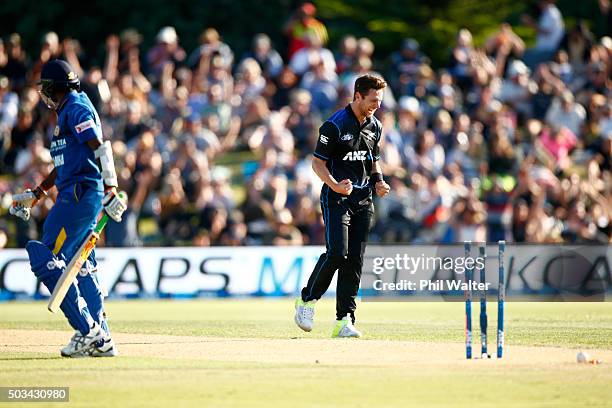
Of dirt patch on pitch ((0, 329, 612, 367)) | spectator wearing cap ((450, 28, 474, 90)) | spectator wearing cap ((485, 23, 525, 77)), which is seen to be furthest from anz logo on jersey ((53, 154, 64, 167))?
spectator wearing cap ((485, 23, 525, 77))

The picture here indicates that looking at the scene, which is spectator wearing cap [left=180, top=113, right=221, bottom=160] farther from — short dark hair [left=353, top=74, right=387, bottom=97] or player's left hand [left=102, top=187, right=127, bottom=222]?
player's left hand [left=102, top=187, right=127, bottom=222]

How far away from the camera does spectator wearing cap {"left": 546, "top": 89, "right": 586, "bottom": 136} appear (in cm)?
2441

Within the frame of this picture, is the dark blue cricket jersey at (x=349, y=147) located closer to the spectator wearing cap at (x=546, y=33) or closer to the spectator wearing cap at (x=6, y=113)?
the spectator wearing cap at (x=6, y=113)

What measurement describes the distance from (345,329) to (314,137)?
1124cm

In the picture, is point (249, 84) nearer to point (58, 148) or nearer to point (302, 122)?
point (302, 122)

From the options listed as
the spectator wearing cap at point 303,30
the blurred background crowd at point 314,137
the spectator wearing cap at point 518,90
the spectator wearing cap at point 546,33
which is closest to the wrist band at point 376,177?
the blurred background crowd at point 314,137

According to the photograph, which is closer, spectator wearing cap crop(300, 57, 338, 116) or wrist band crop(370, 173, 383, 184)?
wrist band crop(370, 173, 383, 184)

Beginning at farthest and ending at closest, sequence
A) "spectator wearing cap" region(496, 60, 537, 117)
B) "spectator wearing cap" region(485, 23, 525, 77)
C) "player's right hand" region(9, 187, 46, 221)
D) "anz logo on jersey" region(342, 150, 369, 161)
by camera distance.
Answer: "spectator wearing cap" region(485, 23, 525, 77), "spectator wearing cap" region(496, 60, 537, 117), "anz logo on jersey" region(342, 150, 369, 161), "player's right hand" region(9, 187, 46, 221)

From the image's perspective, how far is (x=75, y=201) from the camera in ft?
36.3

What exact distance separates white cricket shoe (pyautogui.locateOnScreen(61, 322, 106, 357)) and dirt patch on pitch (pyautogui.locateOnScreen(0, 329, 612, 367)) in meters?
0.43

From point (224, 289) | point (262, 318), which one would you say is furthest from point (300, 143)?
point (262, 318)

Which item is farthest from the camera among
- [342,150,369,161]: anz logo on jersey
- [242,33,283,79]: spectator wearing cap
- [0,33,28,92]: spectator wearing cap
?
[242,33,283,79]: spectator wearing cap

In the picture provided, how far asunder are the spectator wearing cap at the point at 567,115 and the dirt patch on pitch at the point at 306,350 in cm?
1287

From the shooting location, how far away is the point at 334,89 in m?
24.7
